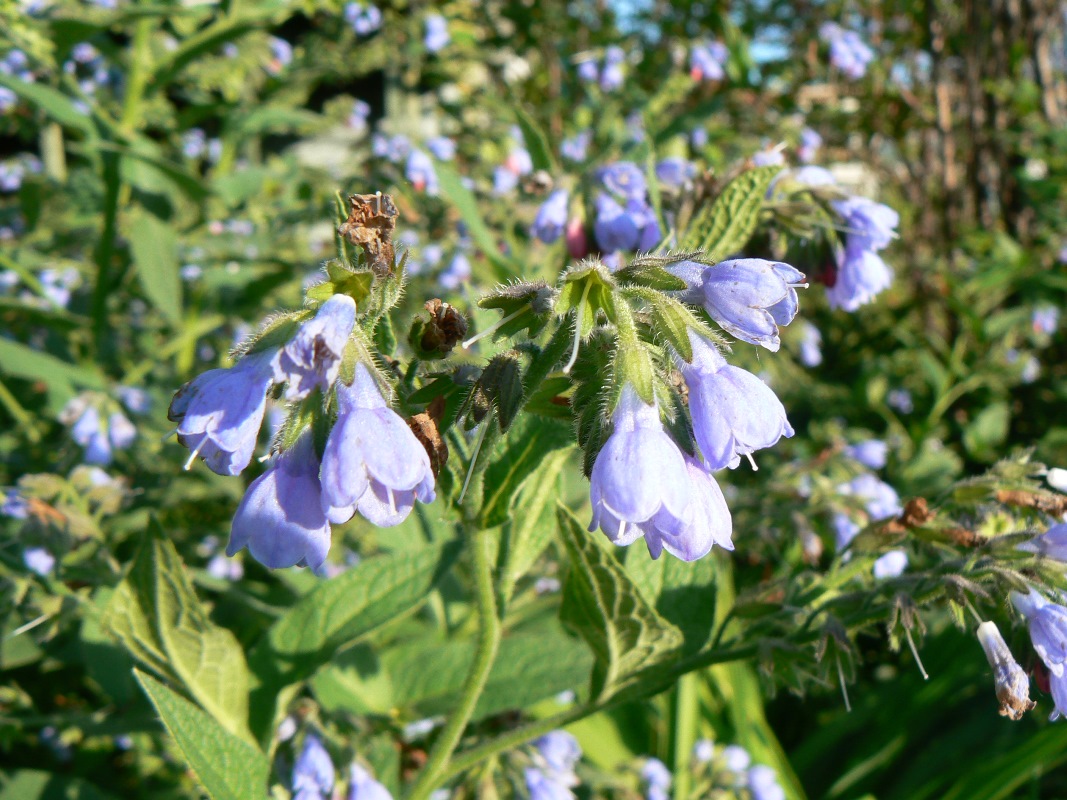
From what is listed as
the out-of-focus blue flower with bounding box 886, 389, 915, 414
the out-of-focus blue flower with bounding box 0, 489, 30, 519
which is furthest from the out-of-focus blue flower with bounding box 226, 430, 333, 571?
the out-of-focus blue flower with bounding box 886, 389, 915, 414

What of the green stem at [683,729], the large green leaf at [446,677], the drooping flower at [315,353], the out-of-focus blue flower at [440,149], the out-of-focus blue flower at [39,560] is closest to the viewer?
the drooping flower at [315,353]

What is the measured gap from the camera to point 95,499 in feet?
5.84

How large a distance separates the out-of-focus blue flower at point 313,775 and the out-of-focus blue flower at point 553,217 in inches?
40.8

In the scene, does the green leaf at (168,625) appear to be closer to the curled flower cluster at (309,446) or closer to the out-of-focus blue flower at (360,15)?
the curled flower cluster at (309,446)

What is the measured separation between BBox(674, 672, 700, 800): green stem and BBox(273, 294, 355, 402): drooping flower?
1.58 meters

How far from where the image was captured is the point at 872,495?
2.05 meters

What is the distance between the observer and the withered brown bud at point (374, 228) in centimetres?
84

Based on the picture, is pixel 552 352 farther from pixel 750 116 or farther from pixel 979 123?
pixel 979 123

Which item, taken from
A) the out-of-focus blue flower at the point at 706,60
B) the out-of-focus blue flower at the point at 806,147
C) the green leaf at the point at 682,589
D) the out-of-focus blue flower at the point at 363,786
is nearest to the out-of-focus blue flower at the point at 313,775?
the out-of-focus blue flower at the point at 363,786

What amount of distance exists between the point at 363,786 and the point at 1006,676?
95 centimetres

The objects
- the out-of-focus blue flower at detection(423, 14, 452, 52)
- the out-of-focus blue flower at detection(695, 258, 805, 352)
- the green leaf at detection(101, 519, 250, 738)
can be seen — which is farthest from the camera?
the out-of-focus blue flower at detection(423, 14, 452, 52)

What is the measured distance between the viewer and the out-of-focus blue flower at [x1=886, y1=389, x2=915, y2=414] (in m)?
4.38

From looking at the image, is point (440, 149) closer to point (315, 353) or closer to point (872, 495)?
point (872, 495)

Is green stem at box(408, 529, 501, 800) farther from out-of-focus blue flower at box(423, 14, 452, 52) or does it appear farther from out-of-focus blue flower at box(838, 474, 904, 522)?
out-of-focus blue flower at box(423, 14, 452, 52)
